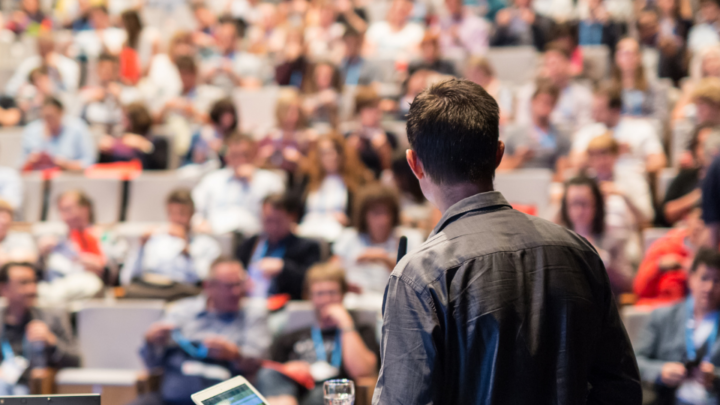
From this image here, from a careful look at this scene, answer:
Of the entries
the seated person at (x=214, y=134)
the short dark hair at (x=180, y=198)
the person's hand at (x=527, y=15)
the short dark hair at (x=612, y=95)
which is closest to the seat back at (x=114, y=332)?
the short dark hair at (x=180, y=198)

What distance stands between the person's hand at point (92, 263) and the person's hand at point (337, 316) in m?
1.44

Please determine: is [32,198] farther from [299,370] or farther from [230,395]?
[230,395]

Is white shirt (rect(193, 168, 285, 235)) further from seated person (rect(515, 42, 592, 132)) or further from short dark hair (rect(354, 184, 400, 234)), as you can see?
seated person (rect(515, 42, 592, 132))

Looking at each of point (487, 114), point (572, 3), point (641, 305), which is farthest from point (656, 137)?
point (487, 114)

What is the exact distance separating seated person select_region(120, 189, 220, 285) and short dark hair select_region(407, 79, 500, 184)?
282 cm

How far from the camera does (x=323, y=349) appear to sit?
122 inches

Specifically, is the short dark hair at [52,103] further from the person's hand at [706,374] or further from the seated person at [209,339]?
the person's hand at [706,374]

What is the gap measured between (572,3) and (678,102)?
5.89 ft

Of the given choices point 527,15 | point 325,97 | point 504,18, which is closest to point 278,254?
point 325,97

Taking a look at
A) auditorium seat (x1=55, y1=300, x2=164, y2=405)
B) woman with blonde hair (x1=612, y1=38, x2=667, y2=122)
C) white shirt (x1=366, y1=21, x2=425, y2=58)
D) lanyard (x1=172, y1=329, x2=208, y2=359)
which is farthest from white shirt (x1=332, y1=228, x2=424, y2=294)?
white shirt (x1=366, y1=21, x2=425, y2=58)

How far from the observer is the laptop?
1.41 metres

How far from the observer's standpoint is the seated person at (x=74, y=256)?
3725 mm

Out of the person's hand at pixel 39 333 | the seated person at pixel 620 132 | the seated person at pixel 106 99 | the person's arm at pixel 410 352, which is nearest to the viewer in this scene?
the person's arm at pixel 410 352

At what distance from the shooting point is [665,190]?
3.94m
